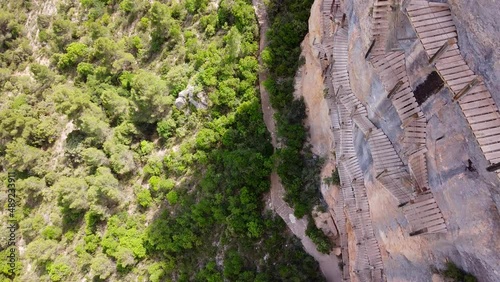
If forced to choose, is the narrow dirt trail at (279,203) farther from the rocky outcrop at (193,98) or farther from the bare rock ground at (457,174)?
the bare rock ground at (457,174)

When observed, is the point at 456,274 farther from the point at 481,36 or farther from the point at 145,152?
the point at 145,152

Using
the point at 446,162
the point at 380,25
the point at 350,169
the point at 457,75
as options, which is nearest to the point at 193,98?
the point at 350,169

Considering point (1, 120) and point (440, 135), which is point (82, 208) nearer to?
point (1, 120)

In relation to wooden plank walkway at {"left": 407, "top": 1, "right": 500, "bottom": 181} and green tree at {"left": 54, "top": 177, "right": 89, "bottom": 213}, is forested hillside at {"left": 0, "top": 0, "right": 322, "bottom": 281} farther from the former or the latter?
wooden plank walkway at {"left": 407, "top": 1, "right": 500, "bottom": 181}

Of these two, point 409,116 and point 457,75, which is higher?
point 457,75

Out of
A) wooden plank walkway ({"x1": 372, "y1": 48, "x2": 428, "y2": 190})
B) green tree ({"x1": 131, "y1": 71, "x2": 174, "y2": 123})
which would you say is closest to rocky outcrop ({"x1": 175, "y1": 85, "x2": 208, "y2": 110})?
green tree ({"x1": 131, "y1": 71, "x2": 174, "y2": 123})

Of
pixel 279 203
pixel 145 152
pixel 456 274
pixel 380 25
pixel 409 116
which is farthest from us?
pixel 145 152

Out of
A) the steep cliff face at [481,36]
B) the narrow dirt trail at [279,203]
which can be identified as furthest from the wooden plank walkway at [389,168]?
the narrow dirt trail at [279,203]
